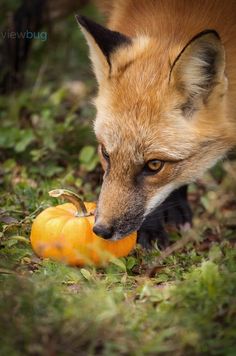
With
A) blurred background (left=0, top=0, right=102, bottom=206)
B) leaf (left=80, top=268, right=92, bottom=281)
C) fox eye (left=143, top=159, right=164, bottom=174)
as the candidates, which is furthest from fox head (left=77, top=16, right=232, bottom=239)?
blurred background (left=0, top=0, right=102, bottom=206)

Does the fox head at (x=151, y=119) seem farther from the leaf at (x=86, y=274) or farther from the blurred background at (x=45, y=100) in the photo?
the blurred background at (x=45, y=100)

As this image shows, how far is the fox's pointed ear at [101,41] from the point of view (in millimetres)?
4004

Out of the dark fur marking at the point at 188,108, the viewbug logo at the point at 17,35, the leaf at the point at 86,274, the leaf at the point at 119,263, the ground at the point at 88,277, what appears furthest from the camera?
the viewbug logo at the point at 17,35

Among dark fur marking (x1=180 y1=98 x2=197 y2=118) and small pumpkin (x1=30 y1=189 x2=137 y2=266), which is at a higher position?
dark fur marking (x1=180 y1=98 x2=197 y2=118)

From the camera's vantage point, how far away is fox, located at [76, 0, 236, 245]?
12.5 feet

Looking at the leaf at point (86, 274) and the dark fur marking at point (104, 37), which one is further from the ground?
the dark fur marking at point (104, 37)

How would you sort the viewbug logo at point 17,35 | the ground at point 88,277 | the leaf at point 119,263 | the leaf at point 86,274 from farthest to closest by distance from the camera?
1. the viewbug logo at point 17,35
2. the leaf at point 119,263
3. the leaf at point 86,274
4. the ground at point 88,277

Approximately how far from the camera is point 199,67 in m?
3.84

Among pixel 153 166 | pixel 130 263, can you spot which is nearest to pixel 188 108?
pixel 153 166

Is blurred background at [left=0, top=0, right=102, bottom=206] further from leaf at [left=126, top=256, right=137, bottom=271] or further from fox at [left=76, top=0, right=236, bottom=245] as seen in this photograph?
leaf at [left=126, top=256, right=137, bottom=271]

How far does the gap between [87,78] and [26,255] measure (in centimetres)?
464

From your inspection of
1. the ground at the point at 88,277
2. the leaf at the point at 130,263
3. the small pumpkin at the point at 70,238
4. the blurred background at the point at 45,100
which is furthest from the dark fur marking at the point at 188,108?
the blurred background at the point at 45,100

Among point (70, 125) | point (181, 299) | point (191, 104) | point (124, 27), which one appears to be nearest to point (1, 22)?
point (70, 125)

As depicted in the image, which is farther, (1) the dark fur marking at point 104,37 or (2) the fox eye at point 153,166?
(1) the dark fur marking at point 104,37
